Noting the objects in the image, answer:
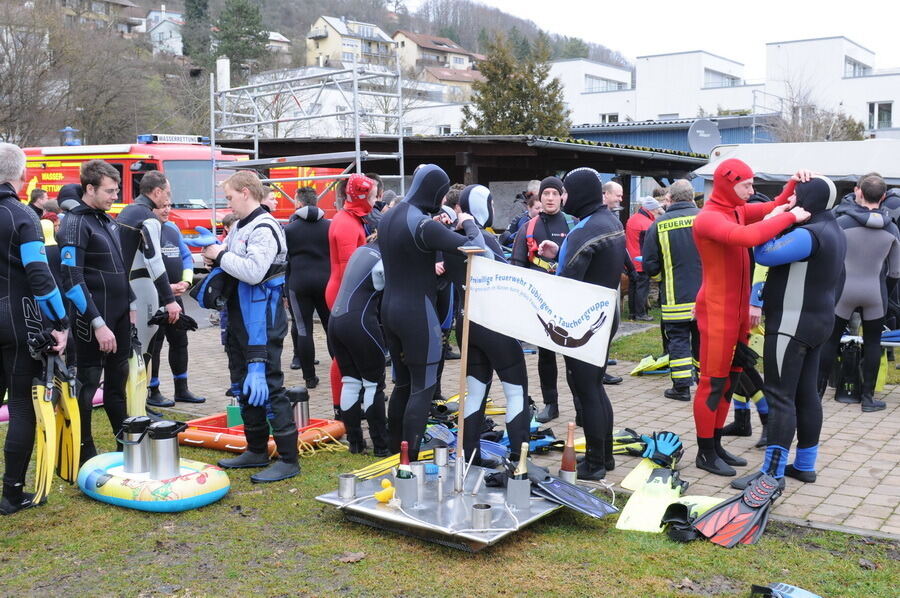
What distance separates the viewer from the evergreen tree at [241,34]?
58.7 m

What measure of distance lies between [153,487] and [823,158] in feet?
46.2

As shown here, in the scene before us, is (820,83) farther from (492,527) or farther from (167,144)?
(492,527)

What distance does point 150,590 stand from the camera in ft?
12.8

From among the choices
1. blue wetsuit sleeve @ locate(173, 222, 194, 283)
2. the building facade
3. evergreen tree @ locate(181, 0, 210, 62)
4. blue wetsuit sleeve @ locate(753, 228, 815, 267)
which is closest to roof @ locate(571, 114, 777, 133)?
blue wetsuit sleeve @ locate(173, 222, 194, 283)

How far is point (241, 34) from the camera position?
58.9 meters

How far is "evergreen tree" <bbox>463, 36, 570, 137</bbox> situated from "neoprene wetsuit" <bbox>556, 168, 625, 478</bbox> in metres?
30.1

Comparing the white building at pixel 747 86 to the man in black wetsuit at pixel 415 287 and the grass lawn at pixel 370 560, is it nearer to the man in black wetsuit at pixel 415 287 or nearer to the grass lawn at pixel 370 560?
the man in black wetsuit at pixel 415 287

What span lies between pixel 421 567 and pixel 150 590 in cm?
129

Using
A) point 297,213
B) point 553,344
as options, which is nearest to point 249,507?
point 553,344

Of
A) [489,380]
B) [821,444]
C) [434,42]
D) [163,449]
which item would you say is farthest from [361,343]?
[434,42]

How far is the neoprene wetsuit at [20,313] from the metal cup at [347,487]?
1.88 metres

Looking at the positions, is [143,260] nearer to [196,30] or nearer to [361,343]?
[361,343]

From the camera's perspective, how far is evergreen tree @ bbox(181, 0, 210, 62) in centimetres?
6517

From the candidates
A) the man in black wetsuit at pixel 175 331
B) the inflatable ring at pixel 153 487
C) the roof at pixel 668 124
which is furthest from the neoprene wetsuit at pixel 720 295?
the roof at pixel 668 124
